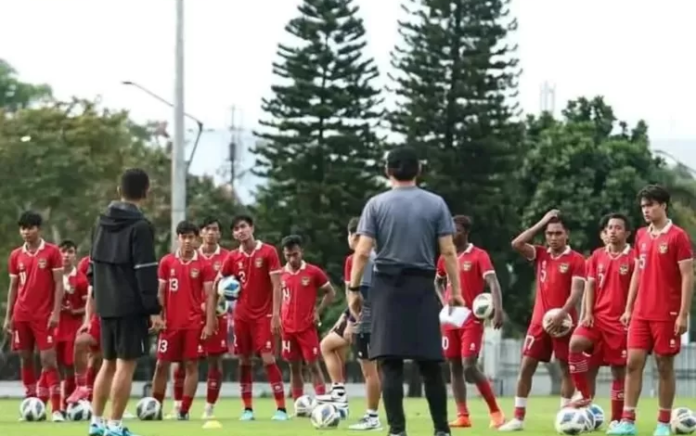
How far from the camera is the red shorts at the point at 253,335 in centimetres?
2229

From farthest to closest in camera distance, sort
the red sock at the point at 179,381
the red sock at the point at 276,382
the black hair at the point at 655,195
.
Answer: the red sock at the point at 179,381 → the red sock at the point at 276,382 → the black hair at the point at 655,195

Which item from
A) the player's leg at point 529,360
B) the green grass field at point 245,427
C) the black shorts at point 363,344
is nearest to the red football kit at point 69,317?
the green grass field at point 245,427

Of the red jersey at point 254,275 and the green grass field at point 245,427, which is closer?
the green grass field at point 245,427

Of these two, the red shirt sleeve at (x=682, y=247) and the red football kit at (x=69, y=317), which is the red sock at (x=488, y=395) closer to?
the red shirt sleeve at (x=682, y=247)

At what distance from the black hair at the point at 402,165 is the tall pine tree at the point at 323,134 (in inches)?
1751

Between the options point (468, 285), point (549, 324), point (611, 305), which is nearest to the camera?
point (611, 305)

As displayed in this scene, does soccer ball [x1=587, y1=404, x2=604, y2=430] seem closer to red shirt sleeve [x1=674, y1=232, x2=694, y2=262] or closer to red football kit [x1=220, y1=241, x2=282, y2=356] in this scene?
red shirt sleeve [x1=674, y1=232, x2=694, y2=262]

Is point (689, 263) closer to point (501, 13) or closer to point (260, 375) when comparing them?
point (260, 375)

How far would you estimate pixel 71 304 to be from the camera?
75.9 ft

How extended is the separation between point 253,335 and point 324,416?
2892 millimetres

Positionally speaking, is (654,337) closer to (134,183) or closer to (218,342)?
(134,183)

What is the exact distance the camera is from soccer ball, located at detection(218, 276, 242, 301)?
21.7 metres

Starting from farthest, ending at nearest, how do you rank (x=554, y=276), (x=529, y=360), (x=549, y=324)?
1. (x=554, y=276)
2. (x=529, y=360)
3. (x=549, y=324)

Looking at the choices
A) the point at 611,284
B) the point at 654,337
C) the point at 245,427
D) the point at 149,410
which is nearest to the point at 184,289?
the point at 149,410
